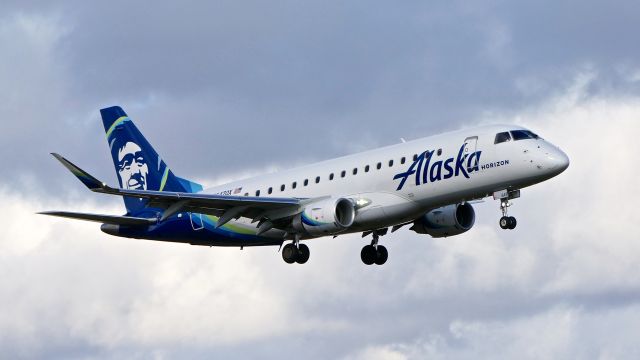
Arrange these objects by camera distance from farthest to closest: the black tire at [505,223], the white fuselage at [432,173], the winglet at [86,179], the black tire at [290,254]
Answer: the black tire at [290,254] → the white fuselage at [432,173] → the black tire at [505,223] → the winglet at [86,179]

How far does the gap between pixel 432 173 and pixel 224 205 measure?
29.0ft

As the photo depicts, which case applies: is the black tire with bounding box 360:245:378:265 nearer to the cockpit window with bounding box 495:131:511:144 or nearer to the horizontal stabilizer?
the horizontal stabilizer

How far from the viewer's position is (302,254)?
204 feet

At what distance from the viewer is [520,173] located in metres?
57.2

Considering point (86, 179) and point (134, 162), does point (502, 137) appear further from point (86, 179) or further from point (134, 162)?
point (134, 162)

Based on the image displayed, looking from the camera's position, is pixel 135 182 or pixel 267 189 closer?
pixel 267 189

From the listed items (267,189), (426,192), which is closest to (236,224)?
(267,189)

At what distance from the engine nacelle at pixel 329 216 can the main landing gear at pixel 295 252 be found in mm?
1941

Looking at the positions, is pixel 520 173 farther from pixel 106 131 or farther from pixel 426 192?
pixel 106 131

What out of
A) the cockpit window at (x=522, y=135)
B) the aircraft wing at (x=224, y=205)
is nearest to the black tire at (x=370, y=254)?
the aircraft wing at (x=224, y=205)

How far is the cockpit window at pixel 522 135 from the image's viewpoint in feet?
190

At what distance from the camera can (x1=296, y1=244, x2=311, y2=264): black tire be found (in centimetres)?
6209

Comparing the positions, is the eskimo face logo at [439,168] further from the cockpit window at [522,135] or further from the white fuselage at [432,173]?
the cockpit window at [522,135]

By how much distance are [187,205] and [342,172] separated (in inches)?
257
